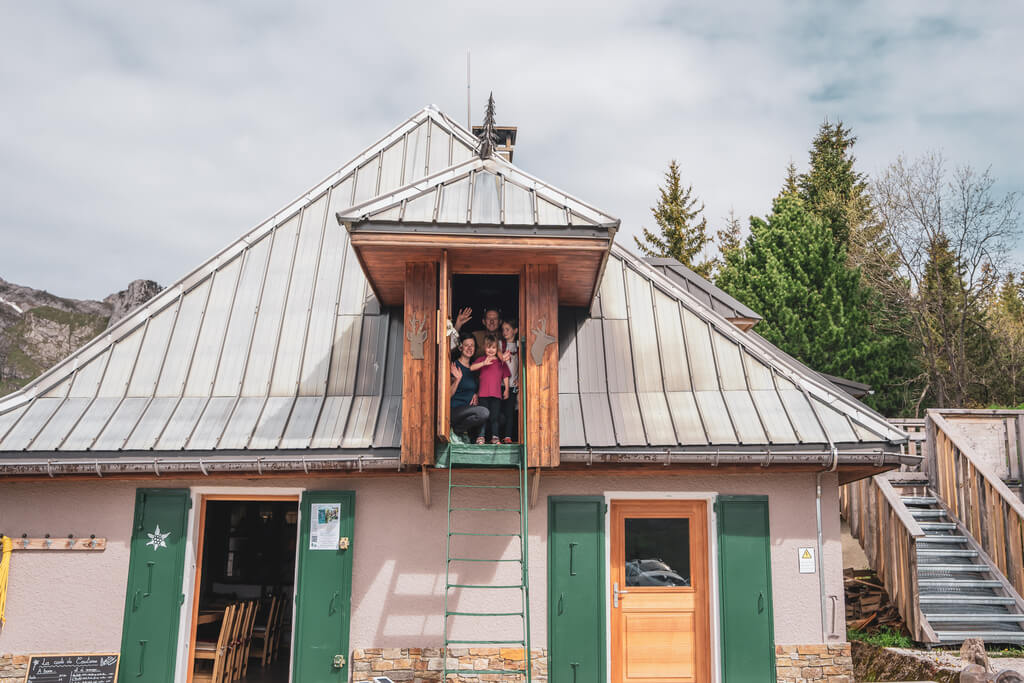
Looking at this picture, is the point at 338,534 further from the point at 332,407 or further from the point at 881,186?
the point at 881,186

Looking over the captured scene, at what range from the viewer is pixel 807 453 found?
800cm

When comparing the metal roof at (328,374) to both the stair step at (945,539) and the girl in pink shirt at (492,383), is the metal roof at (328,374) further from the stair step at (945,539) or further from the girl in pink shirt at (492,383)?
the stair step at (945,539)

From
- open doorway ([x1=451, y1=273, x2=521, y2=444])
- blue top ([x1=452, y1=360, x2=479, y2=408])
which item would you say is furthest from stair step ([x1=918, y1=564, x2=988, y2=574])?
blue top ([x1=452, y1=360, x2=479, y2=408])

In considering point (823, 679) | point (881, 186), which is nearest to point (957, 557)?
point (823, 679)

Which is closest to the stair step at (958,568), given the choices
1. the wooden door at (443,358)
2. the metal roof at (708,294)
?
the metal roof at (708,294)

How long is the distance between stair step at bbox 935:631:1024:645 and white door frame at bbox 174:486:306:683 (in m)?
7.70

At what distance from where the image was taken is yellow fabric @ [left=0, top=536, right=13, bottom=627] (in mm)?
8148

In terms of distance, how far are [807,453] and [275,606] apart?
7.95m

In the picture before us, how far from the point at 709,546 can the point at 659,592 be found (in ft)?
2.39

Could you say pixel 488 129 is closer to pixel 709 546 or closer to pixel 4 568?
pixel 709 546

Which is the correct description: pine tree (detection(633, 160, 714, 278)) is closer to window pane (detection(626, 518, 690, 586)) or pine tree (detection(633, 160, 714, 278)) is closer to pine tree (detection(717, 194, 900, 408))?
pine tree (detection(717, 194, 900, 408))

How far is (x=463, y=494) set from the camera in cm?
848

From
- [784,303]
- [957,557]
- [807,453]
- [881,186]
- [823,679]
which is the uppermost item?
[881,186]

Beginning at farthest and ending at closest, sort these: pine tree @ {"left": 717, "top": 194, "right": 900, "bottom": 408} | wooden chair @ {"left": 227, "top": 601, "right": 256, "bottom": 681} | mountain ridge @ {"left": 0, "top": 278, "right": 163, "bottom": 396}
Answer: pine tree @ {"left": 717, "top": 194, "right": 900, "bottom": 408}
mountain ridge @ {"left": 0, "top": 278, "right": 163, "bottom": 396}
wooden chair @ {"left": 227, "top": 601, "right": 256, "bottom": 681}
